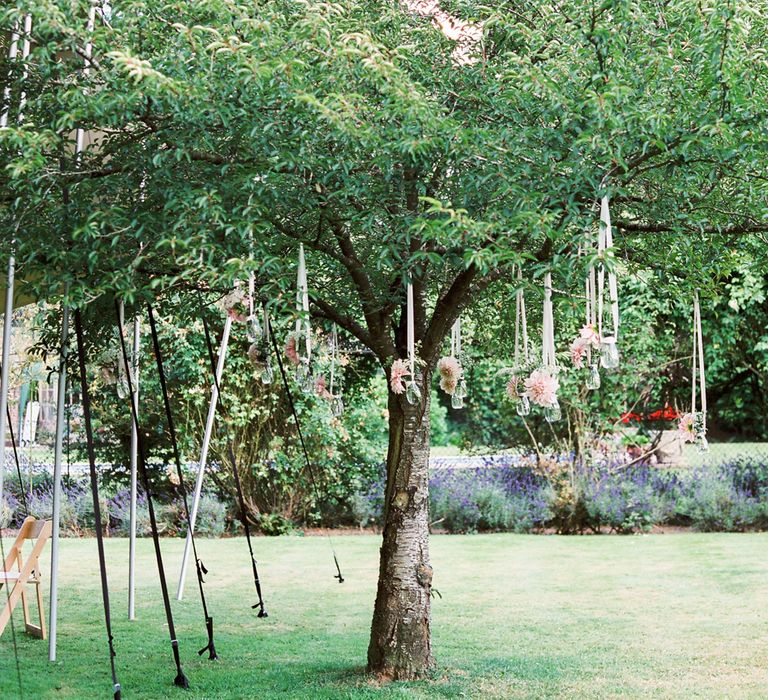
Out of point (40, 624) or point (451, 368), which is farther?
point (40, 624)

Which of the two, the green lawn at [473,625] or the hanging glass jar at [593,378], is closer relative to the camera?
the hanging glass jar at [593,378]

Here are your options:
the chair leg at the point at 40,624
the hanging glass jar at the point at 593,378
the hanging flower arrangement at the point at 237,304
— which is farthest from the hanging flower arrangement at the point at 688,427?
the chair leg at the point at 40,624

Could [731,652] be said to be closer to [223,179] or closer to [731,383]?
[223,179]

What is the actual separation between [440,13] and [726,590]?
5600 millimetres

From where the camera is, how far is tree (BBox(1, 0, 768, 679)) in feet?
11.6

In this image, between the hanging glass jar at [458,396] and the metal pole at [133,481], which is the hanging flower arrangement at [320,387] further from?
the metal pole at [133,481]

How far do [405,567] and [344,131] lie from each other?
2.60 m

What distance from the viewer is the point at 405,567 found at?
5285 mm

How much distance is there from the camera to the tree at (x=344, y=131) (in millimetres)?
3529

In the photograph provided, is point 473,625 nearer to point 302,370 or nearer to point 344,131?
point 302,370

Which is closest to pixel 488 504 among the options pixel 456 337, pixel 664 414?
pixel 664 414

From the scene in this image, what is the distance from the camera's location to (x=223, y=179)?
387cm

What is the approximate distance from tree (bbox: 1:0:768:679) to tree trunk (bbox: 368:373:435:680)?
1229 millimetres

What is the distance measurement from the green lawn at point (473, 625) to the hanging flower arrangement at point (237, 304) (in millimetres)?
2084
